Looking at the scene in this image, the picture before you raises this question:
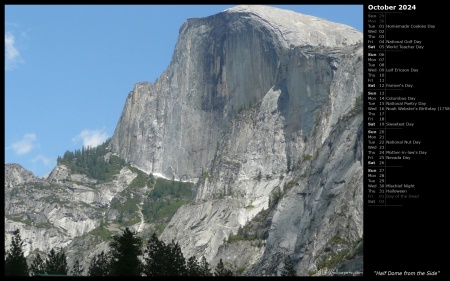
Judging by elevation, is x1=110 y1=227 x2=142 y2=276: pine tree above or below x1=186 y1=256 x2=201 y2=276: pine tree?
above

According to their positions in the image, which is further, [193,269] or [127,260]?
[193,269]

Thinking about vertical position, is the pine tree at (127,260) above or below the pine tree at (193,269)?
above

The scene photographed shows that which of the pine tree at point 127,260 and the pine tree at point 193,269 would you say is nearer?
the pine tree at point 127,260

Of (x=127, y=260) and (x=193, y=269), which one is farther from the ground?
(x=127, y=260)

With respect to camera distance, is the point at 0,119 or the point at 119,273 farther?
the point at 119,273

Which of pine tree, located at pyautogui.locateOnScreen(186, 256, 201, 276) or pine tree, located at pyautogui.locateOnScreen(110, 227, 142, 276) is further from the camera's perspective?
pine tree, located at pyautogui.locateOnScreen(186, 256, 201, 276)
